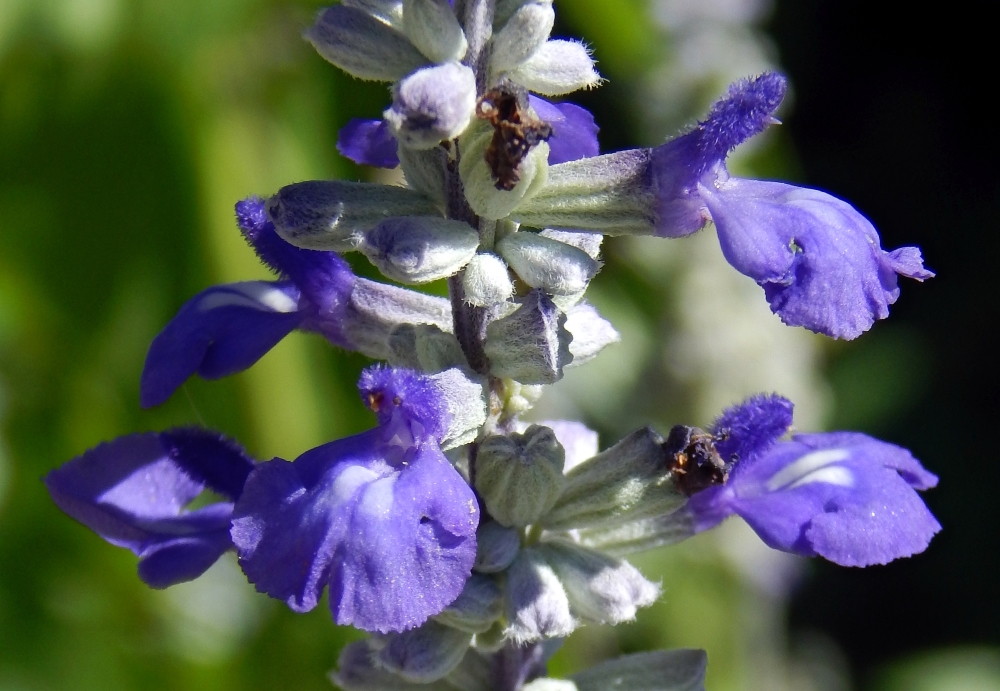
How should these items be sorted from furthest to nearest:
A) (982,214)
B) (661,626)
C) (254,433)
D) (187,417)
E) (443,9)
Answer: (982,214), (661,626), (187,417), (254,433), (443,9)

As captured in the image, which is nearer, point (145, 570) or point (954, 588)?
point (145, 570)

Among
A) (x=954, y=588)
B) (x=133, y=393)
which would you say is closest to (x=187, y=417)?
(x=133, y=393)

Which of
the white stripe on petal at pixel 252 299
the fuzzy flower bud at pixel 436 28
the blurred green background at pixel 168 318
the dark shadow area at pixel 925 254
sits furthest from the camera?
the dark shadow area at pixel 925 254

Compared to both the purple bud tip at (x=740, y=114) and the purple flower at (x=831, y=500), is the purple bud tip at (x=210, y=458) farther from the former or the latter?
the purple bud tip at (x=740, y=114)

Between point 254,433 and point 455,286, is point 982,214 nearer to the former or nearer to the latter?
point 254,433

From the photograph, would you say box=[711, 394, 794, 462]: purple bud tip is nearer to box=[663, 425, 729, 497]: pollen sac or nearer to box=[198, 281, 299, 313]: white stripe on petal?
box=[663, 425, 729, 497]: pollen sac

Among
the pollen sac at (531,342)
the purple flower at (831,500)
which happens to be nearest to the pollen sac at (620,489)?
the purple flower at (831,500)
